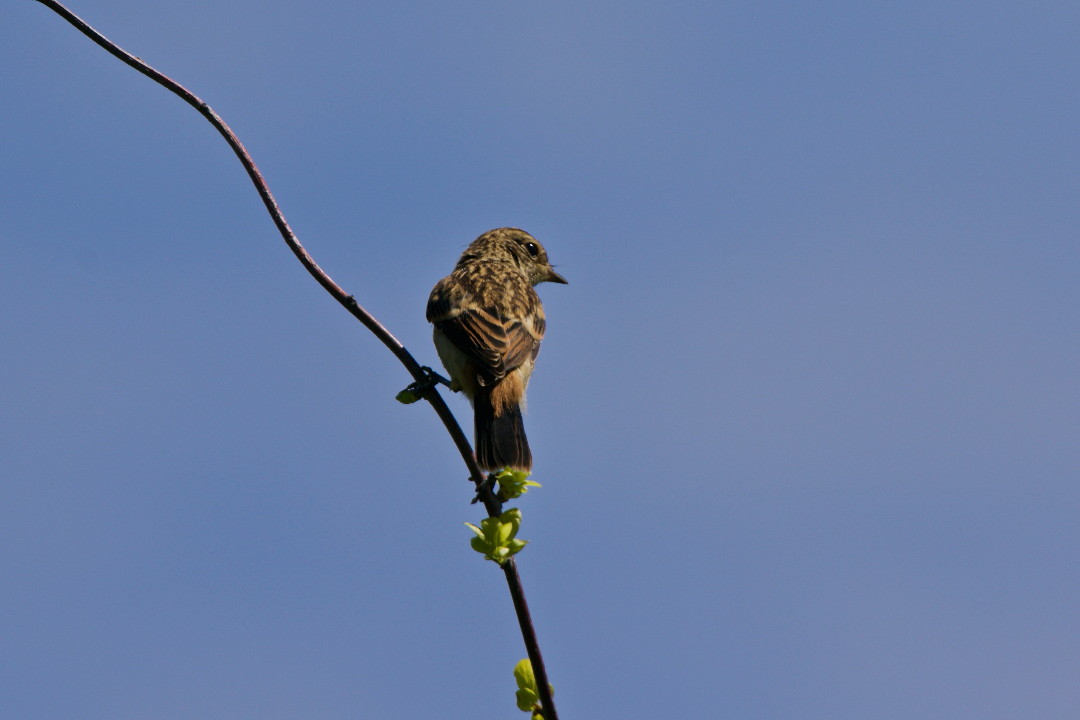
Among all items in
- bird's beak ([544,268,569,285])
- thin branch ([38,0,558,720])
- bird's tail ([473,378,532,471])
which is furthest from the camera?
bird's beak ([544,268,569,285])

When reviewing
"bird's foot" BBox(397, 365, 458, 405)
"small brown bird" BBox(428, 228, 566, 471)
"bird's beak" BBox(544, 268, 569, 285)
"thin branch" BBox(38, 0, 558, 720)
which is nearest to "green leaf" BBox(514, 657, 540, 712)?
"thin branch" BBox(38, 0, 558, 720)

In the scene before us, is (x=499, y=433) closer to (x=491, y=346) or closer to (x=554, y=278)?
(x=491, y=346)

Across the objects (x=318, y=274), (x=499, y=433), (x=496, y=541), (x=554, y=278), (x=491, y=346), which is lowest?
(x=496, y=541)

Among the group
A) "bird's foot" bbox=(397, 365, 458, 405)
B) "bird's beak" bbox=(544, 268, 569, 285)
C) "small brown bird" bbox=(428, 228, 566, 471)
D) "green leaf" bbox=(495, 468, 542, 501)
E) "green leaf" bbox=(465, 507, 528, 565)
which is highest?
"bird's beak" bbox=(544, 268, 569, 285)

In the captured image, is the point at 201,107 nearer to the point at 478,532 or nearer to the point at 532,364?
the point at 478,532

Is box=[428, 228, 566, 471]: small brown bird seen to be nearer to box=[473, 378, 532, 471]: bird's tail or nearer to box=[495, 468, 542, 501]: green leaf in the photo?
box=[473, 378, 532, 471]: bird's tail

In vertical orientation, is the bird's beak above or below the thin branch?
above

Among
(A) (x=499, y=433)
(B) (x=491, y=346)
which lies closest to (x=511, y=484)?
(A) (x=499, y=433)
